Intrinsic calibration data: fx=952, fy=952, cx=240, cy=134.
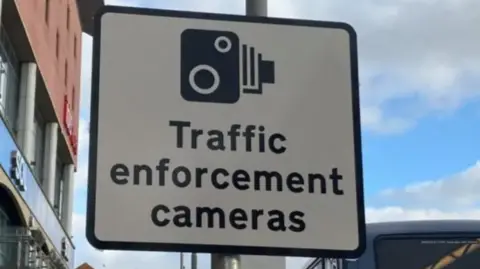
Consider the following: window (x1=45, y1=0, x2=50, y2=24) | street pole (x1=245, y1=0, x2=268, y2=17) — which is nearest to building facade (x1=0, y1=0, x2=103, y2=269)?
window (x1=45, y1=0, x2=50, y2=24)

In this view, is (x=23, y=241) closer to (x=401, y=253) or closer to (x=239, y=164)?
(x=401, y=253)

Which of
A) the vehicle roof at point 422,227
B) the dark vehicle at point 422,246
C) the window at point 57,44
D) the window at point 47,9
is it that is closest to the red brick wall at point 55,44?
the window at point 47,9

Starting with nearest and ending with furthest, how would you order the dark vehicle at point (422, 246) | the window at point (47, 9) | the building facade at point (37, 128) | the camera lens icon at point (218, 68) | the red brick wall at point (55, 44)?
the camera lens icon at point (218, 68) < the dark vehicle at point (422, 246) < the building facade at point (37, 128) < the red brick wall at point (55, 44) < the window at point (47, 9)

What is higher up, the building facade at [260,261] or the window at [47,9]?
the window at [47,9]

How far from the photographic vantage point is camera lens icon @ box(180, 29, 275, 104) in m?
3.22

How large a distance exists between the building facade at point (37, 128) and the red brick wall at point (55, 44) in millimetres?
31

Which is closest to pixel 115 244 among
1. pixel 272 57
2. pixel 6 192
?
pixel 272 57

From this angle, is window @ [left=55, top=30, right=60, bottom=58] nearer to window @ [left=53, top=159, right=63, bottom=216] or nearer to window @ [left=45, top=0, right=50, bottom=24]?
window @ [left=45, top=0, right=50, bottom=24]

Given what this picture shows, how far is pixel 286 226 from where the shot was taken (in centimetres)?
316

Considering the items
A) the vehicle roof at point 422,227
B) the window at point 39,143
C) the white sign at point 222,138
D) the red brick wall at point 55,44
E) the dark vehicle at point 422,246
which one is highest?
the red brick wall at point 55,44

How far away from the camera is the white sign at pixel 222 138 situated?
3.09 metres

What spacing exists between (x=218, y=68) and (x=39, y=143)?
107ft

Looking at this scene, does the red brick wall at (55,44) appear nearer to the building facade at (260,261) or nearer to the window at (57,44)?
the window at (57,44)

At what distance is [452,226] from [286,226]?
5633 mm
